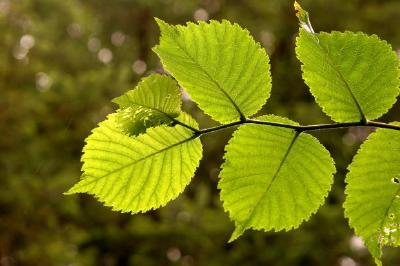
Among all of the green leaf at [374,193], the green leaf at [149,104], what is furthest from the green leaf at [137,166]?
the green leaf at [374,193]

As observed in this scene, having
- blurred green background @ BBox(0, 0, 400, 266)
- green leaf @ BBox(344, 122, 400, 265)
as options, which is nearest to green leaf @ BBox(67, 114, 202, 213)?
green leaf @ BBox(344, 122, 400, 265)

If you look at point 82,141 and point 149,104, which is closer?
point 149,104

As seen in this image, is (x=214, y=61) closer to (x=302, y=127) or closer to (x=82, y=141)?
(x=302, y=127)

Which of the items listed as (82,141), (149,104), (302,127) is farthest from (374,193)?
(82,141)

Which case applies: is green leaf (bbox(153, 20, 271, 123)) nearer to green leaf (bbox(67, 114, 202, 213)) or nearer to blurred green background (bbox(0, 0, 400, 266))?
green leaf (bbox(67, 114, 202, 213))

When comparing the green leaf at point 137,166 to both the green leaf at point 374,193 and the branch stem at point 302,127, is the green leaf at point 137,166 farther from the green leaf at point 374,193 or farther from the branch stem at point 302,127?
the green leaf at point 374,193

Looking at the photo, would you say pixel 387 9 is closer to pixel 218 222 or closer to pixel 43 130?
pixel 218 222

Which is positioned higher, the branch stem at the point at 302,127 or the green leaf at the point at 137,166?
the branch stem at the point at 302,127
